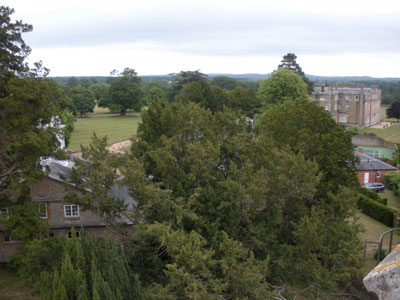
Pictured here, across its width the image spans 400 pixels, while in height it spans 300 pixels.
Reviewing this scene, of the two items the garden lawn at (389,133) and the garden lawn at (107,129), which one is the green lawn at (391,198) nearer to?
the garden lawn at (389,133)

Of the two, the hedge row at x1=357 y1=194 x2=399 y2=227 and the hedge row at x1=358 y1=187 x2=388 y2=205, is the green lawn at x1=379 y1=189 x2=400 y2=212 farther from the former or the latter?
the hedge row at x1=357 y1=194 x2=399 y2=227

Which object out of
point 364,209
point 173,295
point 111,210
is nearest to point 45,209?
point 111,210

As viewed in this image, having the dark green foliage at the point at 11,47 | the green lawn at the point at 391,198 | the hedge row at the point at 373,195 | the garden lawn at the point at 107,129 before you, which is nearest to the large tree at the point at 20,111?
the dark green foliage at the point at 11,47

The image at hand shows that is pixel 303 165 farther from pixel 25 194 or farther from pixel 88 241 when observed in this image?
pixel 25 194

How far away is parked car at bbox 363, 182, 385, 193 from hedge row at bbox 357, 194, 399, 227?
237 inches

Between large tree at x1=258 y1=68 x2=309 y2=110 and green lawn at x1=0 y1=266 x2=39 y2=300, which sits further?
large tree at x1=258 y1=68 x2=309 y2=110

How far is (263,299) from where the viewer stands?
49.1 feet

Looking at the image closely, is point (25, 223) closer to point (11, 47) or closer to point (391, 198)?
point (11, 47)

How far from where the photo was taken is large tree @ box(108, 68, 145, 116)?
107938 mm

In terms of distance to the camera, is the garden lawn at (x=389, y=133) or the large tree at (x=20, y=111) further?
the garden lawn at (x=389, y=133)

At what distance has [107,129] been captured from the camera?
282 feet

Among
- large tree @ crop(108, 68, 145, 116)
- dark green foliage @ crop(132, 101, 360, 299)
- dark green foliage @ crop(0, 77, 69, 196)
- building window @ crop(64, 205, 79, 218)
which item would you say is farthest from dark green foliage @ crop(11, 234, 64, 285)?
large tree @ crop(108, 68, 145, 116)

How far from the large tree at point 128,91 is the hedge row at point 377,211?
82.7 metres

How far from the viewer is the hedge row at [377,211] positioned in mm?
32375
